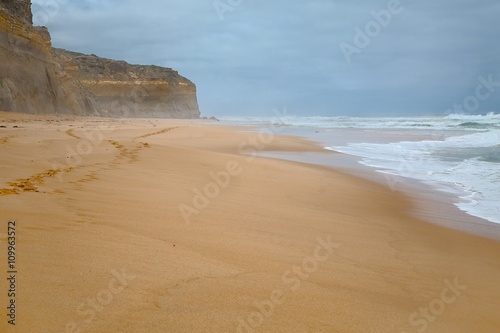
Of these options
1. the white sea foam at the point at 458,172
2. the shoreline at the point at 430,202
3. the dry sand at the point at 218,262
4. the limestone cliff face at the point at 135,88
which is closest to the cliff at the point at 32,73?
the limestone cliff face at the point at 135,88

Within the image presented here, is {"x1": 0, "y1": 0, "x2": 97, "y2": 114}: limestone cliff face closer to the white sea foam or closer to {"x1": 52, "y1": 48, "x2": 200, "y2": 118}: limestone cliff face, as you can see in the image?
the white sea foam

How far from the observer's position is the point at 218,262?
2.74 m

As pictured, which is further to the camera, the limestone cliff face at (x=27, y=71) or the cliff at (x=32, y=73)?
the cliff at (x=32, y=73)

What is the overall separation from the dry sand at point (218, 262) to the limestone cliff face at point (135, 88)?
54689 millimetres

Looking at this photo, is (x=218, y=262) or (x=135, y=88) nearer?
(x=218, y=262)

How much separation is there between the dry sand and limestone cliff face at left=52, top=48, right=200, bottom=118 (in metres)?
54.7

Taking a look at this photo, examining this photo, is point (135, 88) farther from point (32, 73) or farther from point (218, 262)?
point (218, 262)

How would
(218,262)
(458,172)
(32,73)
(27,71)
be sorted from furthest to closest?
(32,73) < (27,71) < (458,172) < (218,262)

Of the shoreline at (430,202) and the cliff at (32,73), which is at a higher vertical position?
the cliff at (32,73)

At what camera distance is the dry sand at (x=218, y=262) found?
2018 millimetres

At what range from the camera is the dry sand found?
6.62ft

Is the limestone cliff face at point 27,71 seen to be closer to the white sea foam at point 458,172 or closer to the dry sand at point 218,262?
the white sea foam at point 458,172

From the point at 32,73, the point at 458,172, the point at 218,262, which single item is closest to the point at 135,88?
the point at 32,73

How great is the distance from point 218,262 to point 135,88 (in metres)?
64.6
